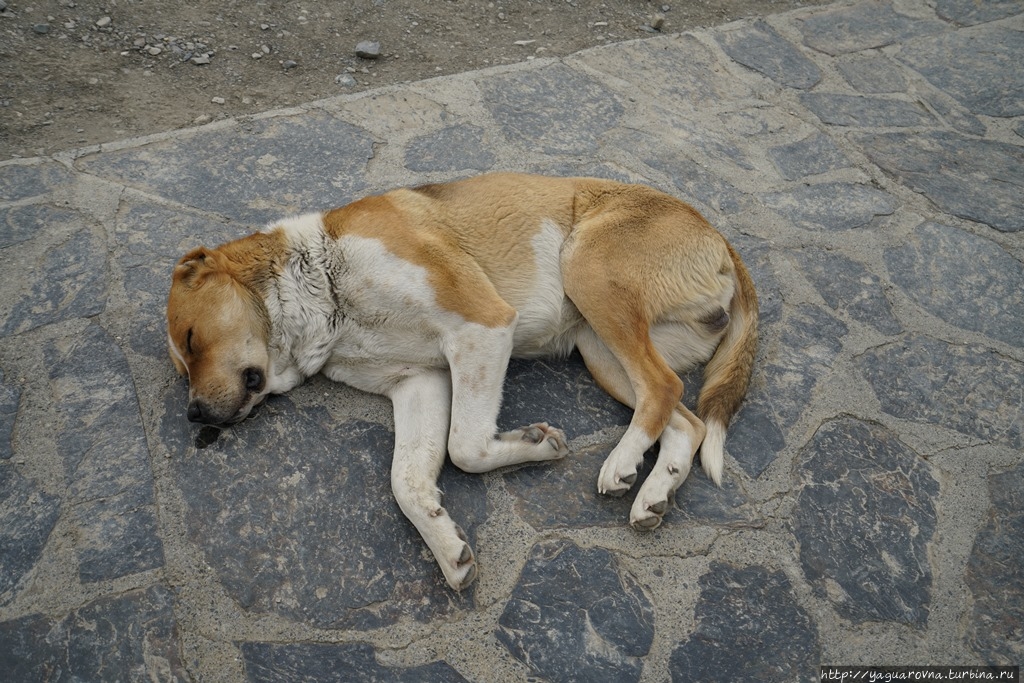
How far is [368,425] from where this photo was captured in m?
3.16

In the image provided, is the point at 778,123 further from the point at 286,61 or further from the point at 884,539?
the point at 286,61

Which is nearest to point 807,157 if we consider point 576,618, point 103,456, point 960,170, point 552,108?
point 960,170

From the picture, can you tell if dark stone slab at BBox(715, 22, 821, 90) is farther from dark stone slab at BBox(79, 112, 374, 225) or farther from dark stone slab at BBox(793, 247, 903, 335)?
dark stone slab at BBox(79, 112, 374, 225)

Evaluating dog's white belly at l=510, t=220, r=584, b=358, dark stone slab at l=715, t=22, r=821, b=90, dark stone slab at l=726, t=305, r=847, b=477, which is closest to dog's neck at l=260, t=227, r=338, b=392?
dog's white belly at l=510, t=220, r=584, b=358

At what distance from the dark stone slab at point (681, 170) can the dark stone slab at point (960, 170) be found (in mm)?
1058

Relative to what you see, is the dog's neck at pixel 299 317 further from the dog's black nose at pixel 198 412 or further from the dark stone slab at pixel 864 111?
the dark stone slab at pixel 864 111

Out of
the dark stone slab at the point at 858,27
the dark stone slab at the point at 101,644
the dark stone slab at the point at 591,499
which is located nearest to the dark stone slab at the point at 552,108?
the dark stone slab at the point at 858,27

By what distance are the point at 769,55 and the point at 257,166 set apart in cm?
359

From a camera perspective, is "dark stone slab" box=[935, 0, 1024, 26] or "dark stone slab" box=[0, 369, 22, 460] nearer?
"dark stone slab" box=[0, 369, 22, 460]

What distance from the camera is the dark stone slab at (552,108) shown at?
181 inches

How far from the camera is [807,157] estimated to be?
466 cm

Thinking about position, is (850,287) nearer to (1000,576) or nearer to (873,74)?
(1000,576)

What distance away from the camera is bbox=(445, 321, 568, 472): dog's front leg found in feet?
9.75

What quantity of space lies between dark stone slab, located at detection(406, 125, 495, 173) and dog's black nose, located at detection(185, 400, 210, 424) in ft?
6.33
